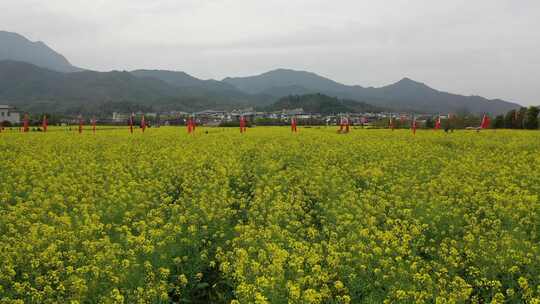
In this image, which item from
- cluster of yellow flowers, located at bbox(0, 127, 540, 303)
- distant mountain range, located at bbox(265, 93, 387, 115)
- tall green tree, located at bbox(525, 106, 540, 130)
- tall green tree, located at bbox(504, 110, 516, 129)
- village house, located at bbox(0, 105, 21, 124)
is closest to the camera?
cluster of yellow flowers, located at bbox(0, 127, 540, 303)

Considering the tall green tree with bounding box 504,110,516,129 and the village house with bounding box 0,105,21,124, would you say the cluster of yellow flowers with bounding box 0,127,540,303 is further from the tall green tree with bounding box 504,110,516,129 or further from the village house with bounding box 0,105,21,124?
the village house with bounding box 0,105,21,124

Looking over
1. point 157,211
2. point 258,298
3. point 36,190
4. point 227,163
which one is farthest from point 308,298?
point 227,163

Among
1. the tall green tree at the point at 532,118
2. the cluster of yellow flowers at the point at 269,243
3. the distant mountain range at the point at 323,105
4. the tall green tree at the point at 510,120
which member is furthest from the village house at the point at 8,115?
the distant mountain range at the point at 323,105

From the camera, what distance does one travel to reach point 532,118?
5428 centimetres

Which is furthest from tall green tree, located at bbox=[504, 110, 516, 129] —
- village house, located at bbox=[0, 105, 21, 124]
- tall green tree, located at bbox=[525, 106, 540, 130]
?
village house, located at bbox=[0, 105, 21, 124]

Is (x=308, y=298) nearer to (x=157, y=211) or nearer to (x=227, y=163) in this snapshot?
(x=157, y=211)

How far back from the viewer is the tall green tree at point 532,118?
2132 inches

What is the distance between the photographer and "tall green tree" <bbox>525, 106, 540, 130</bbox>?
54.2m

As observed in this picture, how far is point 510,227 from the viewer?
924 cm

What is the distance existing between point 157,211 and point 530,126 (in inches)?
2183

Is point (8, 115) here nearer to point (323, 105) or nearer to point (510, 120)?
point (510, 120)

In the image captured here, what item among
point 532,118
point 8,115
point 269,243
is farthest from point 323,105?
point 269,243

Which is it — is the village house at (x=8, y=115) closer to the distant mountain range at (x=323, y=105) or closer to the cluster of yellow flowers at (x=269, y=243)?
the cluster of yellow flowers at (x=269, y=243)

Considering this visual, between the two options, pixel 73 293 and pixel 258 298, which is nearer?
pixel 258 298
